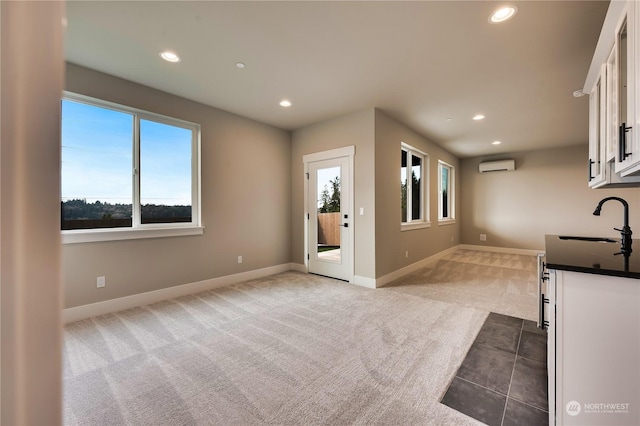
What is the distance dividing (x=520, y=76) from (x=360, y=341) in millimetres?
3292

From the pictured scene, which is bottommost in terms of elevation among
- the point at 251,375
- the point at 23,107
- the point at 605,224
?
the point at 251,375

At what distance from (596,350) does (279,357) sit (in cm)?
188

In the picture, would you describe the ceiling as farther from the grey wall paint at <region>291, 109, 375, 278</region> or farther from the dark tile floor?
the dark tile floor

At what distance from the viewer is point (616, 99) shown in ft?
5.38

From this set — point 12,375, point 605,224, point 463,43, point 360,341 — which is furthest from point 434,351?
point 605,224

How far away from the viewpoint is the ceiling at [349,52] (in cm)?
Answer: 206

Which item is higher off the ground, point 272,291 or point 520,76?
point 520,76

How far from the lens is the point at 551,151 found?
6289 millimetres

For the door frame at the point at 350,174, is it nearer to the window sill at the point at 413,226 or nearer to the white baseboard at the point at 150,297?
the window sill at the point at 413,226

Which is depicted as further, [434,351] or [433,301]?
[433,301]

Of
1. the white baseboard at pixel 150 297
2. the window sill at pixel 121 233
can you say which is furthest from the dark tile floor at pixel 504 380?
the window sill at pixel 121 233

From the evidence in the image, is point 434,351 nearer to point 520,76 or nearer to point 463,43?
point 463,43

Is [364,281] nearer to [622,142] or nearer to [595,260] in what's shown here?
[595,260]

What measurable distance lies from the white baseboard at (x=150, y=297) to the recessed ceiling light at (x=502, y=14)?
415cm
